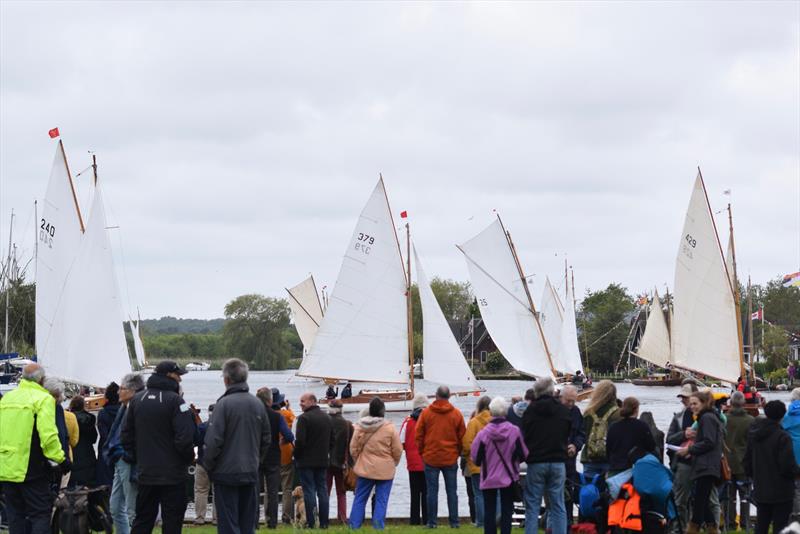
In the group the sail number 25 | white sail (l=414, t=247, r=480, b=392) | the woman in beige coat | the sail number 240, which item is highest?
the sail number 240

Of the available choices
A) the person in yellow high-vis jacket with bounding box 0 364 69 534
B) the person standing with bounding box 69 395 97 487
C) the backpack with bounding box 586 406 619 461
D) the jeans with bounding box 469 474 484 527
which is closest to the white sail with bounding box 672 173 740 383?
the jeans with bounding box 469 474 484 527

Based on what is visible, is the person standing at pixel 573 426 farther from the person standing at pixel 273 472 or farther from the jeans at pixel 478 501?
the person standing at pixel 273 472

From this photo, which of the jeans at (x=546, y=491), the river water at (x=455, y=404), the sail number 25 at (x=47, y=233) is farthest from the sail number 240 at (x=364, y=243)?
the jeans at (x=546, y=491)

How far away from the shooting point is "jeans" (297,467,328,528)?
58.5 ft

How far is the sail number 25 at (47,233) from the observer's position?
136 feet

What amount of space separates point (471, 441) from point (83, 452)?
5.32 meters

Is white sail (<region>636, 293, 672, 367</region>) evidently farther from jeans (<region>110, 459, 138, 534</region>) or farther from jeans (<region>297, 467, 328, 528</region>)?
jeans (<region>110, 459, 138, 534</region>)

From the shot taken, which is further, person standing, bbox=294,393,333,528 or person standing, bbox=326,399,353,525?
person standing, bbox=326,399,353,525

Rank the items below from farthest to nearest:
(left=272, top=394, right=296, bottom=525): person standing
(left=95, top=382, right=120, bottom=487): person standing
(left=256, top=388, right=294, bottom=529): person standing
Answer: (left=272, top=394, right=296, bottom=525): person standing < (left=256, top=388, right=294, bottom=529): person standing < (left=95, top=382, right=120, bottom=487): person standing

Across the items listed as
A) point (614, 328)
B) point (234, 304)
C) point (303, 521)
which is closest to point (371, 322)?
point (303, 521)

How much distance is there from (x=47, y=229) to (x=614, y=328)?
104530 millimetres

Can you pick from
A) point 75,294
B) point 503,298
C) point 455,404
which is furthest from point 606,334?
point 75,294

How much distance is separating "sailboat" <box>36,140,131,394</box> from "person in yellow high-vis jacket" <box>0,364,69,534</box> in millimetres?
28415

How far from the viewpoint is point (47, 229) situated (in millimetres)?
41469
